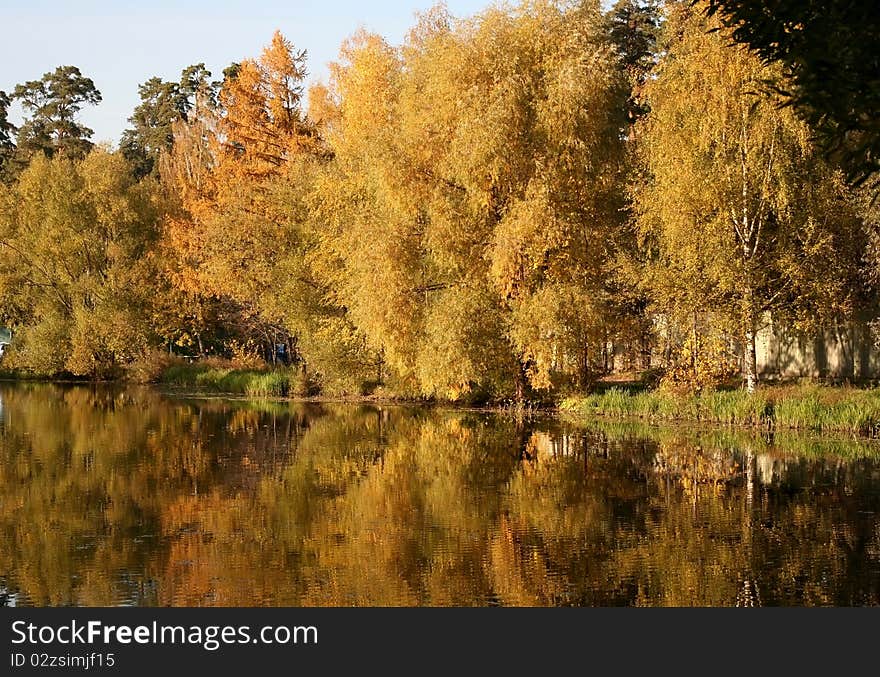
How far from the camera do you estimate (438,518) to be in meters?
17.6

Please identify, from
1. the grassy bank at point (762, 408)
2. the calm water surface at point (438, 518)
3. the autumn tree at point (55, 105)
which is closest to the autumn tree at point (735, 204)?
the grassy bank at point (762, 408)

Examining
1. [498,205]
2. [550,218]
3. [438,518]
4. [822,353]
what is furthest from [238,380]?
[438,518]

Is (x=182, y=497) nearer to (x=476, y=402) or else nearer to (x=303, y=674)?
(x=303, y=674)

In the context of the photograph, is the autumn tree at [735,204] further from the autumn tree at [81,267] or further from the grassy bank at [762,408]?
the autumn tree at [81,267]

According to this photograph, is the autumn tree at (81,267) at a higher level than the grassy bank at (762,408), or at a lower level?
higher

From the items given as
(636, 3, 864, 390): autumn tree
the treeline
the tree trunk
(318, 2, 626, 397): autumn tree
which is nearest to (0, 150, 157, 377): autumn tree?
the treeline

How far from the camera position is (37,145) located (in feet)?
257

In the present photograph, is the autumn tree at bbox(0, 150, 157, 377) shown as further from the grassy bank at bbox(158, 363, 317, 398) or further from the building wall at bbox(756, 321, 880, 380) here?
the building wall at bbox(756, 321, 880, 380)

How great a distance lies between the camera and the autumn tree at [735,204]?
29047mm

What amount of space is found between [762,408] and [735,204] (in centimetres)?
524

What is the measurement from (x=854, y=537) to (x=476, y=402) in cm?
2168

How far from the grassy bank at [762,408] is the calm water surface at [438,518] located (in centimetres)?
129

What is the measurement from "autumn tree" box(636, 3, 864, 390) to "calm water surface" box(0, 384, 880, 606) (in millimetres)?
3862

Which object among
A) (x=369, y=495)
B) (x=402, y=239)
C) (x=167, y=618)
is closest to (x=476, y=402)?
(x=402, y=239)
